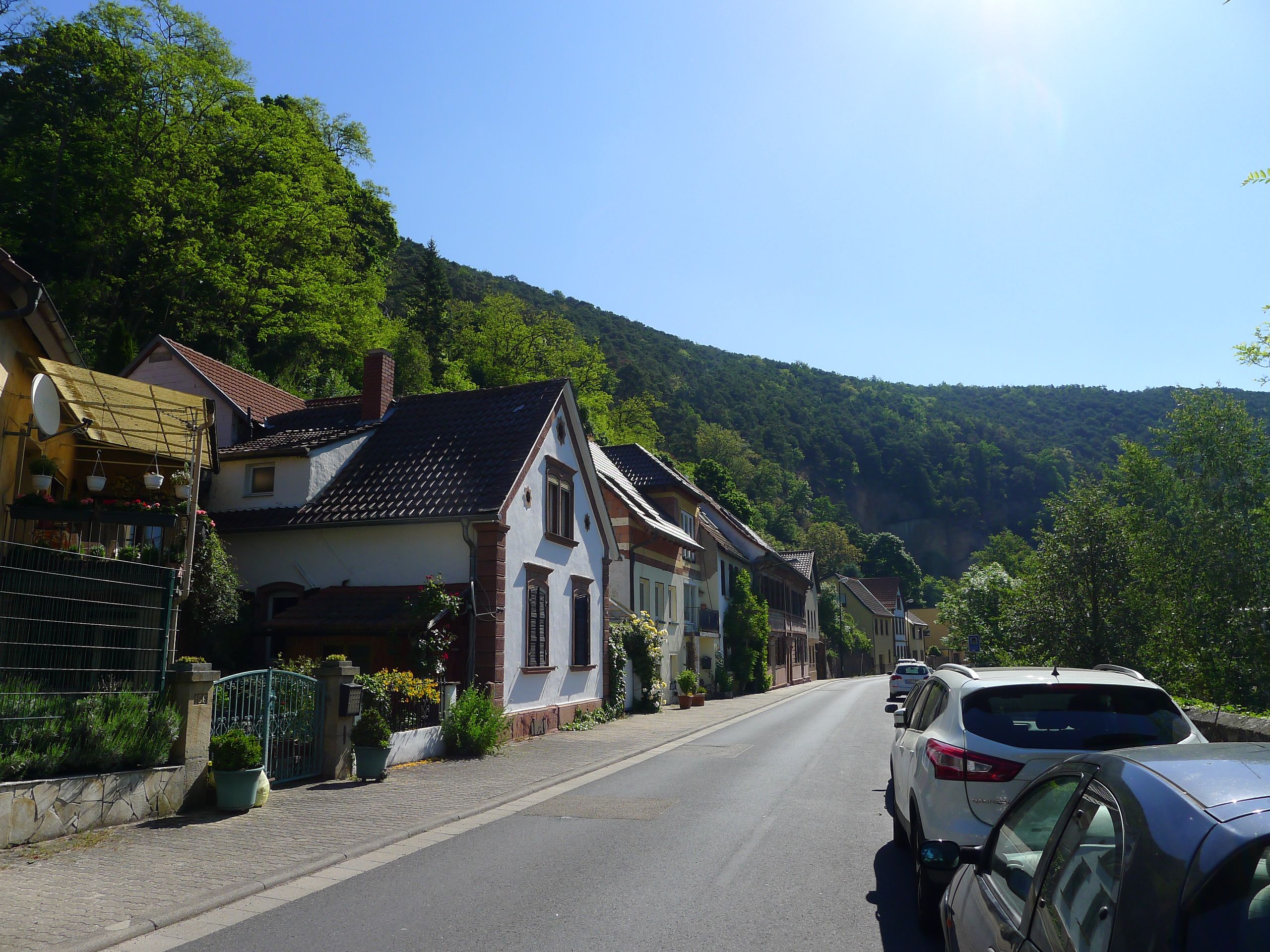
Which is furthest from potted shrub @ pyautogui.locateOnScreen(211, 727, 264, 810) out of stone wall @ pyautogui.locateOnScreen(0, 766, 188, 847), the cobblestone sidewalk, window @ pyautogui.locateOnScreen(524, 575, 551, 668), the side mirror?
window @ pyautogui.locateOnScreen(524, 575, 551, 668)

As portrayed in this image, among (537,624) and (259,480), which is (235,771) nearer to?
(537,624)

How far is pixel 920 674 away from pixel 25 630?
34.5 metres

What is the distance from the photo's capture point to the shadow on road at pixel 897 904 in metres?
5.88

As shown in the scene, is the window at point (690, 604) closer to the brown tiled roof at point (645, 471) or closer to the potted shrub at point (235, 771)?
the brown tiled roof at point (645, 471)

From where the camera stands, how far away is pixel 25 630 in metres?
9.38

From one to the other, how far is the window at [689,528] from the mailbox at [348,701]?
78.4 ft

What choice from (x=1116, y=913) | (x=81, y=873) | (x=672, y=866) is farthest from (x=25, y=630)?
(x=1116, y=913)

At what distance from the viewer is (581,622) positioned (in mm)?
23875

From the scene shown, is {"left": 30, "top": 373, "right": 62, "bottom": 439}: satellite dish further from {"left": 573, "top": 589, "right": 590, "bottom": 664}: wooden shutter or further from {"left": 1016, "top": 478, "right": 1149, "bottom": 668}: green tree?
{"left": 1016, "top": 478, "right": 1149, "bottom": 668}: green tree

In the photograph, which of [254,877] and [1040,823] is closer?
[1040,823]

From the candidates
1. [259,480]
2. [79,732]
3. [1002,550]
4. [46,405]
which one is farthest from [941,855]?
[1002,550]

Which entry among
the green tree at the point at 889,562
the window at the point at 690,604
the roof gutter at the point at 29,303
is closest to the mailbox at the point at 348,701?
the roof gutter at the point at 29,303

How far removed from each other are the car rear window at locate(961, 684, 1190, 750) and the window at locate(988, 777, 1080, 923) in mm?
2555

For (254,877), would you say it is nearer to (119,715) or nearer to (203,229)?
(119,715)
